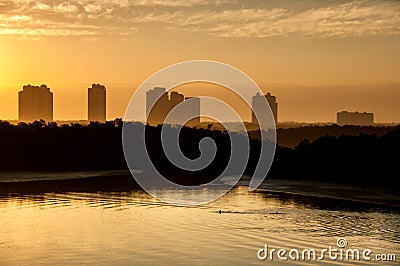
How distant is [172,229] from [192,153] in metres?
75.9

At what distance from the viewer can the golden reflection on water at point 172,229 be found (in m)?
29.9

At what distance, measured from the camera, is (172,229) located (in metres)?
37.6

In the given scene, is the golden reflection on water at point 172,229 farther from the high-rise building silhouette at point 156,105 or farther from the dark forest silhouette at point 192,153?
the high-rise building silhouette at point 156,105

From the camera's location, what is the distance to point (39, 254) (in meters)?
29.9

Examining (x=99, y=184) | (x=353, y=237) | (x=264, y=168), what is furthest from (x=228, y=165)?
(x=353, y=237)

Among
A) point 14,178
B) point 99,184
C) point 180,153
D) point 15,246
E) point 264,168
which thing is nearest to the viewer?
point 15,246

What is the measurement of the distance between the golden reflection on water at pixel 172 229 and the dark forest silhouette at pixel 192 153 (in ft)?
87.8

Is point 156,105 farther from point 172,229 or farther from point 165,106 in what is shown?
point 172,229

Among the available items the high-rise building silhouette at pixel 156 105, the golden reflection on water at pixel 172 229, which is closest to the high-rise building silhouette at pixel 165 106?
the high-rise building silhouette at pixel 156 105

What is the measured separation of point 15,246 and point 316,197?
33.6 metres

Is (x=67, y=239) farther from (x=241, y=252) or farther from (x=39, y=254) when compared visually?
(x=241, y=252)

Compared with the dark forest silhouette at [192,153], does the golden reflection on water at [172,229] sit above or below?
below

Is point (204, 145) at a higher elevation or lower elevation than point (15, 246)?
higher

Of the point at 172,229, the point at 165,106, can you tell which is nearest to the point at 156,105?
the point at 165,106
